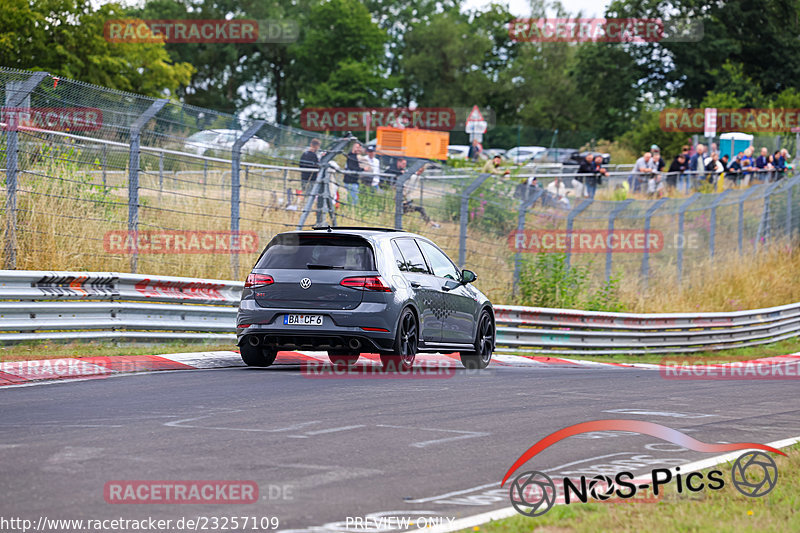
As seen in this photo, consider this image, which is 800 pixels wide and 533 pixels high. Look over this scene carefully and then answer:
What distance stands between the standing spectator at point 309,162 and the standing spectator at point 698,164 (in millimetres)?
16117

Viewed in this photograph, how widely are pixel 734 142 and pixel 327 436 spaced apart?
38344 millimetres

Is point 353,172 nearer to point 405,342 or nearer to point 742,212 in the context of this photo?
point 405,342

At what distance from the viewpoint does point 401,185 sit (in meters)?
19.5

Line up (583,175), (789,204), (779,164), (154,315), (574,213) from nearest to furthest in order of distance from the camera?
(154,315)
(574,213)
(583,175)
(789,204)
(779,164)

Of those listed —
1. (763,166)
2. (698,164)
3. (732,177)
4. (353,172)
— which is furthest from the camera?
(763,166)

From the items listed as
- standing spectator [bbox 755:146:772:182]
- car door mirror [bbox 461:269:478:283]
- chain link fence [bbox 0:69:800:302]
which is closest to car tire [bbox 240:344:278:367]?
car door mirror [bbox 461:269:478:283]

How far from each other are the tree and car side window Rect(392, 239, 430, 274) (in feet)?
144

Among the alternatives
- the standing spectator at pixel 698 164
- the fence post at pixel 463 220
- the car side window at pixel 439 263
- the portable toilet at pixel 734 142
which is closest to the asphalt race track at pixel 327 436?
the car side window at pixel 439 263

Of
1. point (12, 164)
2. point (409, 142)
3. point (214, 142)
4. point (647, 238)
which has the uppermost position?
point (409, 142)

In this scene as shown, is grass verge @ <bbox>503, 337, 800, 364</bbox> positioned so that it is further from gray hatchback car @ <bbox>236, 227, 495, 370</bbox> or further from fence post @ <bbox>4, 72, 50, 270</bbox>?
fence post @ <bbox>4, 72, 50, 270</bbox>

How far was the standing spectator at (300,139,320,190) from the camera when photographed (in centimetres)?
1822

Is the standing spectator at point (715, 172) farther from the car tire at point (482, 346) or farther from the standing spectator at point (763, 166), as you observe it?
the car tire at point (482, 346)

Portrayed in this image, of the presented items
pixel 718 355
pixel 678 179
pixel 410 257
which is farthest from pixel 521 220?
pixel 678 179

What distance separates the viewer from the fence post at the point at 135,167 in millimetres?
15117
